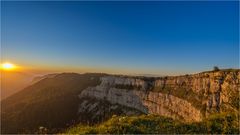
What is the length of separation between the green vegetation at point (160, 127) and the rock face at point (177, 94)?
71243mm

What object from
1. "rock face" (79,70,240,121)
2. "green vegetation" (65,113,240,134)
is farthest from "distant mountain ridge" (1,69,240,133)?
"green vegetation" (65,113,240,134)

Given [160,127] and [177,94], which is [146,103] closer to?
[177,94]

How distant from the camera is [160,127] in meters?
14.6

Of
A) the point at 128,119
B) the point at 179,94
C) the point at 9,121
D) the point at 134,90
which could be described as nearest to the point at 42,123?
the point at 9,121

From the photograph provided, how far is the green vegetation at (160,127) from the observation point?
44.7ft

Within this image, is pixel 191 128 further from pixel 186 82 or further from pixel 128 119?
pixel 186 82

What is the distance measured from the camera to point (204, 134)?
13.5 metres

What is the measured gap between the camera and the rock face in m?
113

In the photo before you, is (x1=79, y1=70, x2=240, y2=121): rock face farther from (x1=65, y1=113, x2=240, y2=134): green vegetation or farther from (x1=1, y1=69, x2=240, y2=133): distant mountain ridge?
(x1=65, y1=113, x2=240, y2=134): green vegetation

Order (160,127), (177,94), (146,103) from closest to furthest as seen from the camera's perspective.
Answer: (160,127) → (177,94) → (146,103)

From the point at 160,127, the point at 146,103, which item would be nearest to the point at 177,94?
the point at 146,103

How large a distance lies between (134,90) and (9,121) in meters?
84.2

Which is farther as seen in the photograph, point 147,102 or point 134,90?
point 134,90

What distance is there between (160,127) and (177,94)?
135 meters
